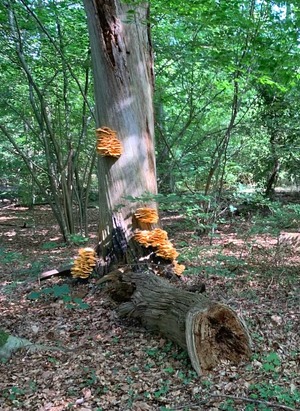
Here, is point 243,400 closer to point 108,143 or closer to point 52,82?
point 108,143

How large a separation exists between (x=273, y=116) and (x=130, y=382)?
7.22m

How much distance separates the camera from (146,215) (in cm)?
443

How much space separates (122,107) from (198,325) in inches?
111

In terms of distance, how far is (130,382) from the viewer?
113 inches

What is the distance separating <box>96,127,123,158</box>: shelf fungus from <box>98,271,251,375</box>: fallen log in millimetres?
1811

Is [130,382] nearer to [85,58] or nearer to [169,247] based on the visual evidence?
[169,247]

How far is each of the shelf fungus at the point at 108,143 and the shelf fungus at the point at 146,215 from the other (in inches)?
30.1

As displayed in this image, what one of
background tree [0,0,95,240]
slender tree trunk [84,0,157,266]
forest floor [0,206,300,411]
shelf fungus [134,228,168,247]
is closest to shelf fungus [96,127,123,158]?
slender tree trunk [84,0,157,266]

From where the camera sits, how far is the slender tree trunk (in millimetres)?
4434

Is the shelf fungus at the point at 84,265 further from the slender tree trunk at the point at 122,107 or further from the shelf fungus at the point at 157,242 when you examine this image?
the shelf fungus at the point at 157,242

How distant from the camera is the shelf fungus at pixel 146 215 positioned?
442 cm

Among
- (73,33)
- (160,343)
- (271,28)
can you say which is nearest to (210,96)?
(271,28)

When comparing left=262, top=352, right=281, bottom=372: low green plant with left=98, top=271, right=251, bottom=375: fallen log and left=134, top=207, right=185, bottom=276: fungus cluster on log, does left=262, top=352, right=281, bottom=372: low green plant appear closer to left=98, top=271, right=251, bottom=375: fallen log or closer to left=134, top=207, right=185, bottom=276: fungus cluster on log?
left=98, top=271, right=251, bottom=375: fallen log

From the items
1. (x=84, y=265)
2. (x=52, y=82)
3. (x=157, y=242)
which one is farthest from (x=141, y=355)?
(x=52, y=82)
